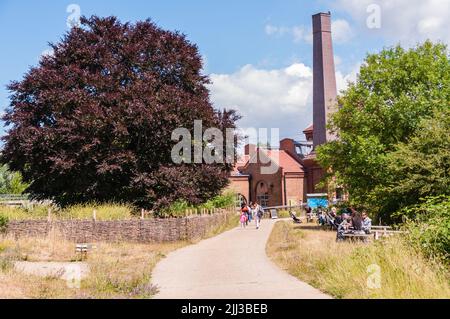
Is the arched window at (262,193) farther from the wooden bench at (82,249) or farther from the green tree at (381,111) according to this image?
the wooden bench at (82,249)

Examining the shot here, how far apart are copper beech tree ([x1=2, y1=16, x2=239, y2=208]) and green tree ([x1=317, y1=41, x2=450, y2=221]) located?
8.24m

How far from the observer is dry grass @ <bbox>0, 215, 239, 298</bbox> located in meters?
9.88

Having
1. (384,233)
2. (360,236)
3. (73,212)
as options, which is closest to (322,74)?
(73,212)

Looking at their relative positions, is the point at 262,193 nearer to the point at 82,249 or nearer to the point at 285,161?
the point at 285,161

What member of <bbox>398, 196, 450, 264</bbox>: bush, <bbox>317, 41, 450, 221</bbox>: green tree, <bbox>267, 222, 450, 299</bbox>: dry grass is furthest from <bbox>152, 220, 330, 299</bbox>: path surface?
<bbox>317, 41, 450, 221</bbox>: green tree

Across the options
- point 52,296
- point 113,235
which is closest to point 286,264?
point 52,296

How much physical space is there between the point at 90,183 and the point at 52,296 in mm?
15624

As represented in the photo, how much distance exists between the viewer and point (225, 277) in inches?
478

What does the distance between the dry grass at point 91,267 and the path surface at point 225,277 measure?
0.47 m

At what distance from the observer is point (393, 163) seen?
76.8 ft

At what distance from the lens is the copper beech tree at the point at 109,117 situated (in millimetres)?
23594

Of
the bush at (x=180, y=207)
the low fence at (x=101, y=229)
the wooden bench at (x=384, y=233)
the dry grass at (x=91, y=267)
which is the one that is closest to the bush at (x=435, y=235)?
the wooden bench at (x=384, y=233)

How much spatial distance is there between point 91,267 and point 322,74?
40908mm
